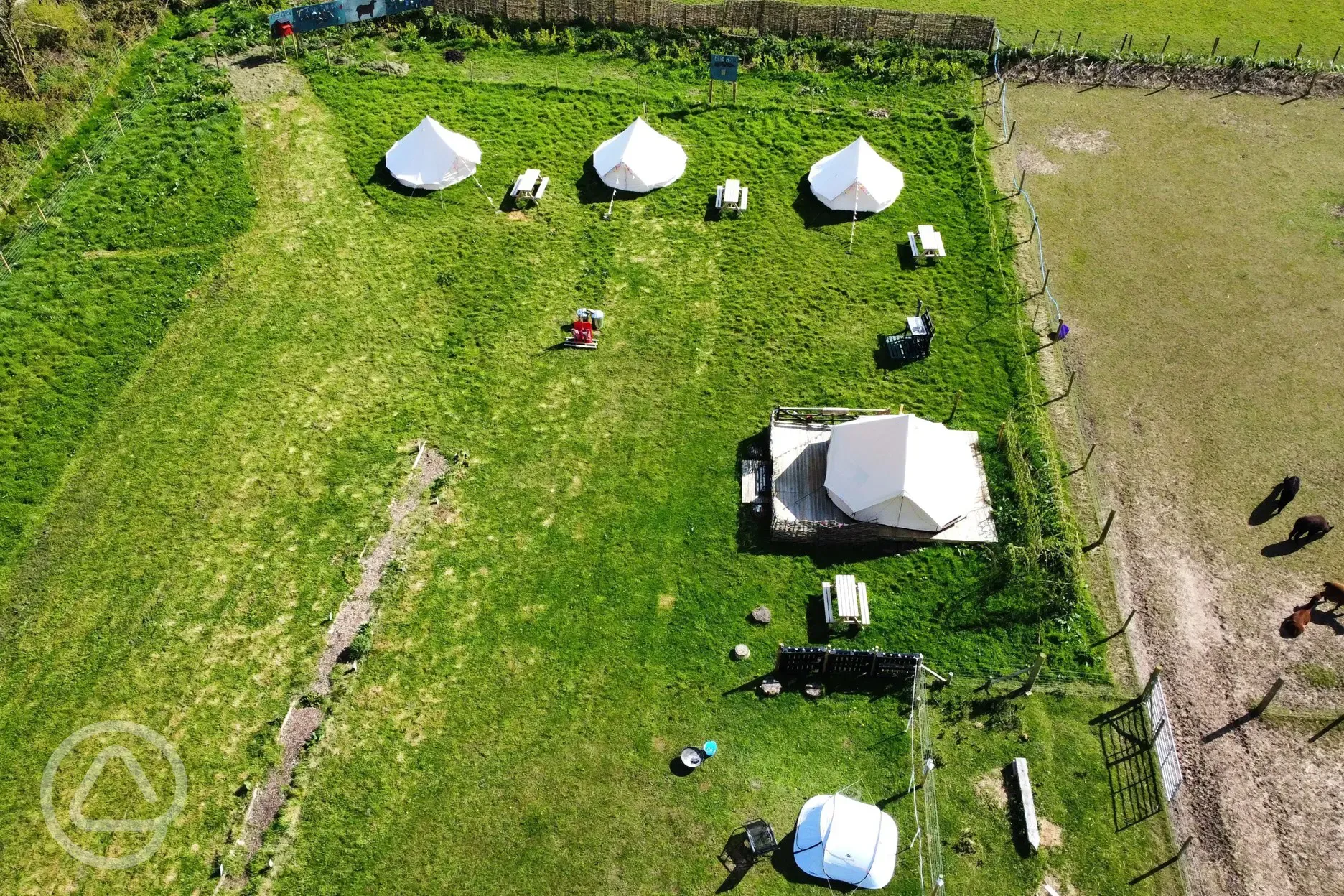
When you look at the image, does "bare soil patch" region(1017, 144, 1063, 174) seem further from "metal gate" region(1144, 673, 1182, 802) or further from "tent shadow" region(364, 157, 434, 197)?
"tent shadow" region(364, 157, 434, 197)

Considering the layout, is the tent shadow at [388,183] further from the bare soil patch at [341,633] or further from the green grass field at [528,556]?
the bare soil patch at [341,633]

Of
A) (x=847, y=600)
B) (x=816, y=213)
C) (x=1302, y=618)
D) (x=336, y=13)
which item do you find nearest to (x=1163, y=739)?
(x=1302, y=618)

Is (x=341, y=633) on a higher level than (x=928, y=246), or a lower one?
lower

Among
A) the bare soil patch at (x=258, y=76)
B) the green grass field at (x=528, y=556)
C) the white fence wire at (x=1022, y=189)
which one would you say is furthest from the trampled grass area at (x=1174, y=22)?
the bare soil patch at (x=258, y=76)

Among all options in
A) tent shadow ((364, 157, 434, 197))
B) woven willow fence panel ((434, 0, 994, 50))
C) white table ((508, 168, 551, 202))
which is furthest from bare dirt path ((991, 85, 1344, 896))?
tent shadow ((364, 157, 434, 197))

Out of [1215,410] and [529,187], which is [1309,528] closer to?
[1215,410]

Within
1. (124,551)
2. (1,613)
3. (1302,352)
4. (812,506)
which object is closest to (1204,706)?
(812,506)

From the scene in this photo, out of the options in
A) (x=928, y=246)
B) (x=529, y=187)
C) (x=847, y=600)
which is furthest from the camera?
(x=529, y=187)
